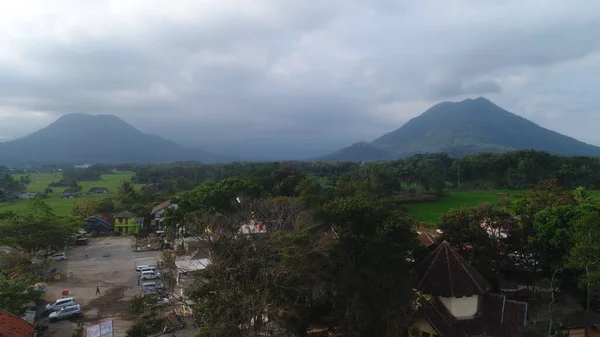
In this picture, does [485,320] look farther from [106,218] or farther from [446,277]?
[106,218]

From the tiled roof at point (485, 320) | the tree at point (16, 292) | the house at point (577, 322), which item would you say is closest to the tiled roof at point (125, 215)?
the tree at point (16, 292)

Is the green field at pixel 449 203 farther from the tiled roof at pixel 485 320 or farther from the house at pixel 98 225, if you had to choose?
the house at pixel 98 225

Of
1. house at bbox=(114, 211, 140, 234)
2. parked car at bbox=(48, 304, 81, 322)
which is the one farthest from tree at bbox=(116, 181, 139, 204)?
parked car at bbox=(48, 304, 81, 322)

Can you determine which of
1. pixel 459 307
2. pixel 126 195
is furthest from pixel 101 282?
pixel 126 195

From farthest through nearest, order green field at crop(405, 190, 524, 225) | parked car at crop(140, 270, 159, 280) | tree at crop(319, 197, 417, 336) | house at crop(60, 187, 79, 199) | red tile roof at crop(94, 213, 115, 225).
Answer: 1. house at crop(60, 187, 79, 199)
2. red tile roof at crop(94, 213, 115, 225)
3. green field at crop(405, 190, 524, 225)
4. parked car at crop(140, 270, 159, 280)
5. tree at crop(319, 197, 417, 336)

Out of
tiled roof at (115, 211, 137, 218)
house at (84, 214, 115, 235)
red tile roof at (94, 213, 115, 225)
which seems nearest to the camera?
house at (84, 214, 115, 235)

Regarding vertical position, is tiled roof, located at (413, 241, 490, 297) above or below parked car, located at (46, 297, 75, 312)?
above

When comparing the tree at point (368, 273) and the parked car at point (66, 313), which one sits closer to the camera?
the tree at point (368, 273)

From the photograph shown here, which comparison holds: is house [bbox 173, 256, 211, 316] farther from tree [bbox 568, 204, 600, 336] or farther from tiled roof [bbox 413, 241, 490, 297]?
tree [bbox 568, 204, 600, 336]
